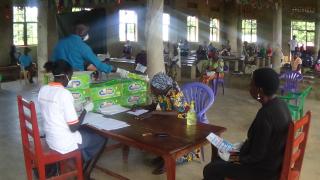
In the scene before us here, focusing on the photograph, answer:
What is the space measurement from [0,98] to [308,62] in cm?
1249

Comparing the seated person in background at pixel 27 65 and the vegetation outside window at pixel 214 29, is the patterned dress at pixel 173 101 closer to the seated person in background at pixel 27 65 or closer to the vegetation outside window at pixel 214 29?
the seated person in background at pixel 27 65

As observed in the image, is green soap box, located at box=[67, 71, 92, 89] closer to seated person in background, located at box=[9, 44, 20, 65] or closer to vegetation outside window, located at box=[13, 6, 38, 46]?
seated person in background, located at box=[9, 44, 20, 65]

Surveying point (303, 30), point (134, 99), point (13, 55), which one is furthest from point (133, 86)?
point (303, 30)

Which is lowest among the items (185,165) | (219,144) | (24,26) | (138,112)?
(185,165)

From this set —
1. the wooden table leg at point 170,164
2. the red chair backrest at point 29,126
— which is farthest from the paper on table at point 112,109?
the wooden table leg at point 170,164

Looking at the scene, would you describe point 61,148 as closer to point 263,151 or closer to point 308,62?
point 263,151

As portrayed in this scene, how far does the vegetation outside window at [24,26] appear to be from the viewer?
1493 centimetres

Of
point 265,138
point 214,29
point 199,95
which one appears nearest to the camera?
point 265,138

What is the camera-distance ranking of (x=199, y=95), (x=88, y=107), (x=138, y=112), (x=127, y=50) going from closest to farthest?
(x=88, y=107) → (x=138, y=112) → (x=199, y=95) → (x=127, y=50)

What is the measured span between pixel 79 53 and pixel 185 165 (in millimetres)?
1572

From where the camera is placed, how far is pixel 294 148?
2.48 meters

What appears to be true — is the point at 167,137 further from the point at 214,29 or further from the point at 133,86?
the point at 214,29

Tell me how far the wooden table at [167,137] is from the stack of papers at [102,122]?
0.06 meters

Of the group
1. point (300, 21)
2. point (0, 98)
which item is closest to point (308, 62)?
point (300, 21)
